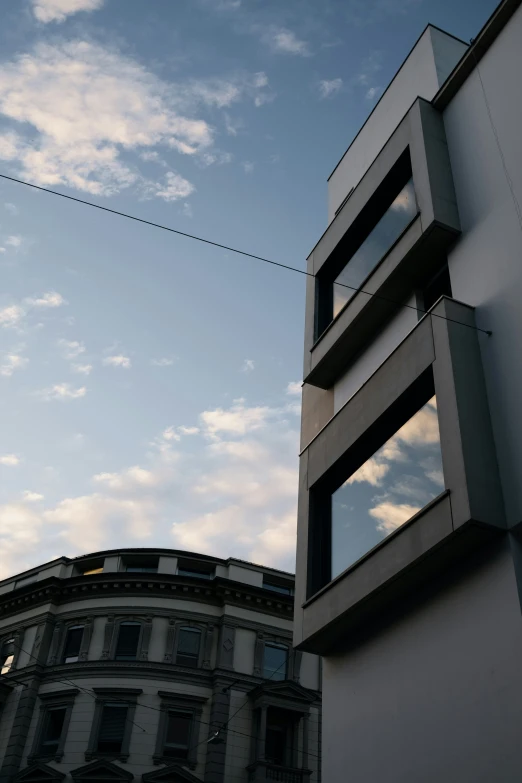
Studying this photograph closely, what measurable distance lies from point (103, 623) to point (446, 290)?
84.8 ft

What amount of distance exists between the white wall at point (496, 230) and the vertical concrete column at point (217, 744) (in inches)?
975

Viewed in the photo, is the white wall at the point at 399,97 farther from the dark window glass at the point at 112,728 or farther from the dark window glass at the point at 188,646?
the dark window glass at the point at 112,728

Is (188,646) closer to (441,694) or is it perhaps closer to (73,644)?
(73,644)

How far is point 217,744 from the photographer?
31438 mm

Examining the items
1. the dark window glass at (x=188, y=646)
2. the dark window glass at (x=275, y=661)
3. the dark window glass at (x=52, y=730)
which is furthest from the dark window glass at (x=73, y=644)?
the dark window glass at (x=275, y=661)

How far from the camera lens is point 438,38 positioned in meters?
18.2

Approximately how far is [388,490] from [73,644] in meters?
25.9

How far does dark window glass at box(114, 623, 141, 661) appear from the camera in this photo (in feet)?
110

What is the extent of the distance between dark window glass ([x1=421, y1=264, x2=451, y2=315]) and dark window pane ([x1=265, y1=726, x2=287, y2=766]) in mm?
24208

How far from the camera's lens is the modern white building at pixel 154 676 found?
31.1 m

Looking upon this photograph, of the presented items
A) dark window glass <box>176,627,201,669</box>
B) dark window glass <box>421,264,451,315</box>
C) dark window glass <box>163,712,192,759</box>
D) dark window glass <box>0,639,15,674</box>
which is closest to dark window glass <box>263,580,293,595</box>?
dark window glass <box>176,627,201,669</box>

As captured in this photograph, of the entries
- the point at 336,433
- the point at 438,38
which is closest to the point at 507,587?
the point at 336,433

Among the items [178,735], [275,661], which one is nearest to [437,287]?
[178,735]

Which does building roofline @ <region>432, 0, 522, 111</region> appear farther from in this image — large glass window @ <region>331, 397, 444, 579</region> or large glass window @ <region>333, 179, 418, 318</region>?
large glass window @ <region>331, 397, 444, 579</region>
